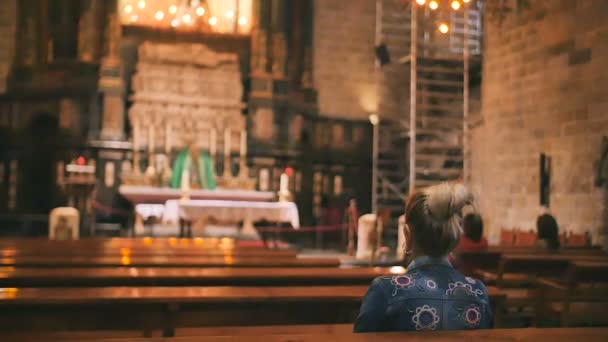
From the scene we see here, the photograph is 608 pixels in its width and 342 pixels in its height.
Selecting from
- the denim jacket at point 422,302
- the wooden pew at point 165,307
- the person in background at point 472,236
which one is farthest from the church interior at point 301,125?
the denim jacket at point 422,302

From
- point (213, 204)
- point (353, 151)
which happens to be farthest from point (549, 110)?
point (213, 204)

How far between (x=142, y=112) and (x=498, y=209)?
7.41 m

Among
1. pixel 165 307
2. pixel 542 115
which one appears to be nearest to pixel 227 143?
pixel 542 115

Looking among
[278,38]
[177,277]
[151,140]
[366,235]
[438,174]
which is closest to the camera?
[177,277]

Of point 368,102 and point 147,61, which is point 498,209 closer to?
point 368,102

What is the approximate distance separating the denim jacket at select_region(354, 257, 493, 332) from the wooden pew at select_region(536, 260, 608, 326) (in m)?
2.87

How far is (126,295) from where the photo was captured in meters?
2.99

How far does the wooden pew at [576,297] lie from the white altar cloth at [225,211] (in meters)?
5.19

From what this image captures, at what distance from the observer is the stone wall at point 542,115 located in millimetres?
9469

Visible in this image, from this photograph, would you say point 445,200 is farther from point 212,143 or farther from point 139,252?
point 212,143

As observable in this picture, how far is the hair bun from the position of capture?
2213mm

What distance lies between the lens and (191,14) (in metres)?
14.0

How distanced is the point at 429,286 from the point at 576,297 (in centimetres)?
342

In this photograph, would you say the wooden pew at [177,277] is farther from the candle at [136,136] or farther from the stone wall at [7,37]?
the stone wall at [7,37]
